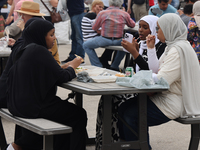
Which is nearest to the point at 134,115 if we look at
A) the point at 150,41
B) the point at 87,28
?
the point at 150,41

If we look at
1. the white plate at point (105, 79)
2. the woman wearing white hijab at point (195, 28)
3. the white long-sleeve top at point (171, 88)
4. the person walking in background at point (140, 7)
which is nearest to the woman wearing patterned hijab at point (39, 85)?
the white plate at point (105, 79)

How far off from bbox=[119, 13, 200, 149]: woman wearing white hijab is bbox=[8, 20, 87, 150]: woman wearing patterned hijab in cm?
52

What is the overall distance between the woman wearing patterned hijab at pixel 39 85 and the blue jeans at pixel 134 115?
15.3 inches

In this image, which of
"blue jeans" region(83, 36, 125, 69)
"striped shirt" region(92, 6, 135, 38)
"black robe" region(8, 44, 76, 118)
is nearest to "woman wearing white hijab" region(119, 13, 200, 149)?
"black robe" region(8, 44, 76, 118)

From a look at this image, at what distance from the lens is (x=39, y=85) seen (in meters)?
3.16

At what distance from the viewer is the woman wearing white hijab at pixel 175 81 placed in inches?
125

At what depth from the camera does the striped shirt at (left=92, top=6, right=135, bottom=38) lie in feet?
23.2

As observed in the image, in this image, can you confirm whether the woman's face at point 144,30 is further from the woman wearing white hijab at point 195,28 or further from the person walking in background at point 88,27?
the person walking in background at point 88,27

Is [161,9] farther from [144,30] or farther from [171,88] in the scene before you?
[171,88]

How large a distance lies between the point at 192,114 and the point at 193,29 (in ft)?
9.64

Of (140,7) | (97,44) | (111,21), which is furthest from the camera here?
(140,7)

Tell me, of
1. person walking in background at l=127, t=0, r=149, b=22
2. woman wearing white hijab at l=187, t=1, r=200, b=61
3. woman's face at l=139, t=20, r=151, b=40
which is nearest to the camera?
woman's face at l=139, t=20, r=151, b=40

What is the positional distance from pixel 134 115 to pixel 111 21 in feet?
13.0

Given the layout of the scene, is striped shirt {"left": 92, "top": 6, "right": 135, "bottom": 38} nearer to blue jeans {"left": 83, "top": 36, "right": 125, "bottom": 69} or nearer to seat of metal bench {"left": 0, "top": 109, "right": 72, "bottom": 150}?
blue jeans {"left": 83, "top": 36, "right": 125, "bottom": 69}
